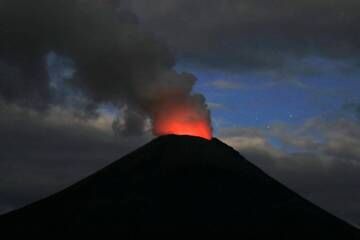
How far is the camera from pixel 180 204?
99500 millimetres

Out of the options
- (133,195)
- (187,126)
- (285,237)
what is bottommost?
(285,237)

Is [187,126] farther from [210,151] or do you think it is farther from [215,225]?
[215,225]

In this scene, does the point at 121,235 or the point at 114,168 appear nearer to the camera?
the point at 121,235

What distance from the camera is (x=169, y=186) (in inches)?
4038

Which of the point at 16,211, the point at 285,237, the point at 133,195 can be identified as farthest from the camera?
the point at 16,211

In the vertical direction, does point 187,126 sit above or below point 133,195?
above

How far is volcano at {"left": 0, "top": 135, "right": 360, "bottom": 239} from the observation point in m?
94.7

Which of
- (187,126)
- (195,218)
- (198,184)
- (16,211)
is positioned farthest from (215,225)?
(16,211)

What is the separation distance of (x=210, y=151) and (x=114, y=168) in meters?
13.6

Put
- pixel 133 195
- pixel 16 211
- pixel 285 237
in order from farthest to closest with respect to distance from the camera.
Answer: pixel 16 211 < pixel 133 195 < pixel 285 237

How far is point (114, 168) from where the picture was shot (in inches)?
4318

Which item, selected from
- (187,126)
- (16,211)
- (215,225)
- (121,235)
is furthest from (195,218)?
(16,211)

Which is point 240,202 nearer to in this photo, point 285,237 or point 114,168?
point 285,237

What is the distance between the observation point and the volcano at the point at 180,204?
94.7 m
